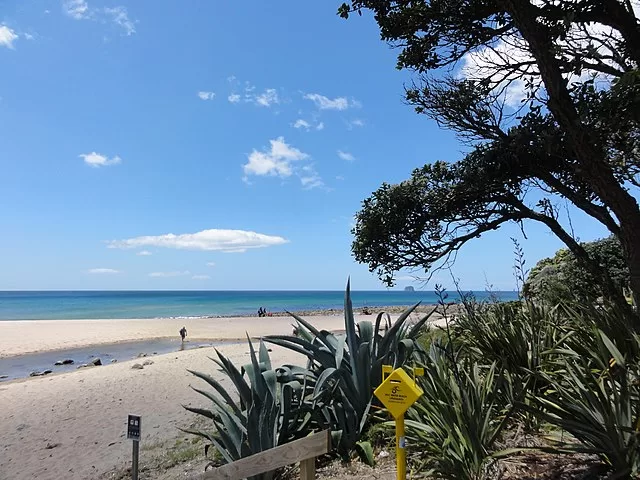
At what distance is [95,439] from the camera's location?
26.3 ft

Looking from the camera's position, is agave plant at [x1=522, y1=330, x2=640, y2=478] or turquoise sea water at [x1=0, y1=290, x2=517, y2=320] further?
turquoise sea water at [x1=0, y1=290, x2=517, y2=320]

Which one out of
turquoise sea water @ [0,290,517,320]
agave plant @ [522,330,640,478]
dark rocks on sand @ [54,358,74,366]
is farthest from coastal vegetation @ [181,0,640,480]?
dark rocks on sand @ [54,358,74,366]

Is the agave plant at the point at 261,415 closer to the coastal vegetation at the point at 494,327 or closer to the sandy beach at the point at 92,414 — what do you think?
the coastal vegetation at the point at 494,327

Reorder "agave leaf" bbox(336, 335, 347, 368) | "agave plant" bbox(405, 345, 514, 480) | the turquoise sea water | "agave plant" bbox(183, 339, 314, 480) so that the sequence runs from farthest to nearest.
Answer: the turquoise sea water
"agave leaf" bbox(336, 335, 347, 368)
"agave plant" bbox(183, 339, 314, 480)
"agave plant" bbox(405, 345, 514, 480)

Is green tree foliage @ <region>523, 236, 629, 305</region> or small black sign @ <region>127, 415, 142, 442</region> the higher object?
green tree foliage @ <region>523, 236, 629, 305</region>

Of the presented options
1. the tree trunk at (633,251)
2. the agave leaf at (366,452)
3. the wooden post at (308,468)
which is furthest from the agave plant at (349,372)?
the tree trunk at (633,251)

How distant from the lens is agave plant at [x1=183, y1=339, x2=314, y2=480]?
411 cm

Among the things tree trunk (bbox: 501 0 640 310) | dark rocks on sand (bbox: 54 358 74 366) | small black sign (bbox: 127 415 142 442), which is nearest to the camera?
tree trunk (bbox: 501 0 640 310)

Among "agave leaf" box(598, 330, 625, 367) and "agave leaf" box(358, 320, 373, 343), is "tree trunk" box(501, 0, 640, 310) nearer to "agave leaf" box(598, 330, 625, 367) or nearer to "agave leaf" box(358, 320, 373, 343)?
"agave leaf" box(598, 330, 625, 367)

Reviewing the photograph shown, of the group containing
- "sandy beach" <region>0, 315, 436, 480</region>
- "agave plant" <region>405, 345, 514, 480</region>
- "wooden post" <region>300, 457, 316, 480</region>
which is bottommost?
"sandy beach" <region>0, 315, 436, 480</region>

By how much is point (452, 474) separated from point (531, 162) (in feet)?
16.1

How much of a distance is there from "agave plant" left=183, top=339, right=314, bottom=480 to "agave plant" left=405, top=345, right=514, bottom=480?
4.14ft

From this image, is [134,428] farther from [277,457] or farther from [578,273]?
[578,273]

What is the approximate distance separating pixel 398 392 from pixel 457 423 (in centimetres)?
79
